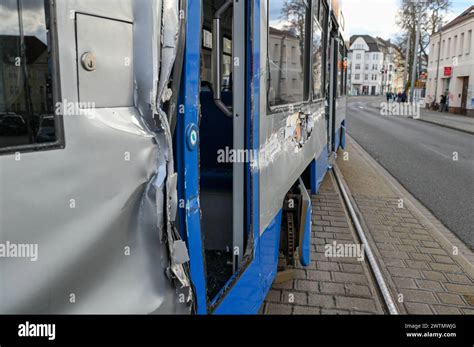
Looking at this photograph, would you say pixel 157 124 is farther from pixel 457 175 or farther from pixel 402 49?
pixel 402 49

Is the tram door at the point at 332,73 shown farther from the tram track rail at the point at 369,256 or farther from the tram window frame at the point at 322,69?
the tram window frame at the point at 322,69

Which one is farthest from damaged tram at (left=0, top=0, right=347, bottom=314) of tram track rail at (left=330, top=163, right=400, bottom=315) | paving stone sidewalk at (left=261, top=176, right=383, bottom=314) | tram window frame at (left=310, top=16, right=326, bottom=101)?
tram window frame at (left=310, top=16, right=326, bottom=101)

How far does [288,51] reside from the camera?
352cm

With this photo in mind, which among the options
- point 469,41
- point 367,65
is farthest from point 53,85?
point 367,65

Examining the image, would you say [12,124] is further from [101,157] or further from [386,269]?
[386,269]

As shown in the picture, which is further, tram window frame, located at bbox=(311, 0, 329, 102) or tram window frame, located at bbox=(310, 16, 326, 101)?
tram window frame, located at bbox=(311, 0, 329, 102)

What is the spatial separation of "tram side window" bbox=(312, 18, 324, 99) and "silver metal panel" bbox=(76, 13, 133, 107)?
12.0 feet

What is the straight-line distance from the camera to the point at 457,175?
32.2 feet

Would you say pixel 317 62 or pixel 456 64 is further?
pixel 456 64

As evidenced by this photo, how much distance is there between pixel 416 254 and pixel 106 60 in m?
4.61

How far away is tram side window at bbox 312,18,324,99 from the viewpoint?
15.8 feet

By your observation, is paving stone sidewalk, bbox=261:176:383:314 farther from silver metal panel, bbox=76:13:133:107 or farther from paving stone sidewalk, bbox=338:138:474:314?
silver metal panel, bbox=76:13:133:107

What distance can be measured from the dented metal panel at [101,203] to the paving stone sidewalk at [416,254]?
294 cm
